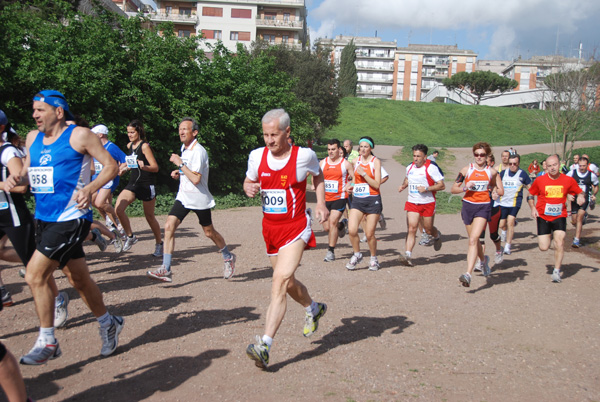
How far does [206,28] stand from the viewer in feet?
232

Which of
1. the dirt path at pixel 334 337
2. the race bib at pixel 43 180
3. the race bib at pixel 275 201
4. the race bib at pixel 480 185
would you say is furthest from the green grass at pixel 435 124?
the race bib at pixel 43 180

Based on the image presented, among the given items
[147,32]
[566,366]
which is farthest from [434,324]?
[147,32]

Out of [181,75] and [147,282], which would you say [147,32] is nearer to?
[181,75]

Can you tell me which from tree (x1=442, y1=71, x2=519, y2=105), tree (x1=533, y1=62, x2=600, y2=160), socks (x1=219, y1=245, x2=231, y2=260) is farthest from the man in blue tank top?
tree (x1=442, y1=71, x2=519, y2=105)

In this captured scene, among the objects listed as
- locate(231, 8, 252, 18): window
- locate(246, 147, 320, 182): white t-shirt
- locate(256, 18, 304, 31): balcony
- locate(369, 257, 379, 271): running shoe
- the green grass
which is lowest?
locate(369, 257, 379, 271): running shoe

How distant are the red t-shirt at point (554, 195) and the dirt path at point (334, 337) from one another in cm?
113

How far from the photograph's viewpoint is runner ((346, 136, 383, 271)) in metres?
8.48

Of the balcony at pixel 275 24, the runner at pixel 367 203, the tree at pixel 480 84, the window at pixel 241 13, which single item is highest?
the window at pixel 241 13

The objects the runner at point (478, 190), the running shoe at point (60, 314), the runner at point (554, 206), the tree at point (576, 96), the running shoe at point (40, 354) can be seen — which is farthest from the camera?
the tree at point (576, 96)

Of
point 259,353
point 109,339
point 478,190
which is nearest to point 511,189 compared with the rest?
point 478,190

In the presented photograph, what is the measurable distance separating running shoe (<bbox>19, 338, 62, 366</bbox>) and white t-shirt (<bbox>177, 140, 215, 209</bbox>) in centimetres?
328

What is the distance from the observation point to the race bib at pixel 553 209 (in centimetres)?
841

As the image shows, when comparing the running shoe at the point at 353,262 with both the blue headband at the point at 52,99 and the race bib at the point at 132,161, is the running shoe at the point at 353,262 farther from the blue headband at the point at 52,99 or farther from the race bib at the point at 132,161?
the blue headband at the point at 52,99

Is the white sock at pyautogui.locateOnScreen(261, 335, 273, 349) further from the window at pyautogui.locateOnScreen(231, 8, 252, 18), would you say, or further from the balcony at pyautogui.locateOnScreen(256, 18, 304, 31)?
the window at pyautogui.locateOnScreen(231, 8, 252, 18)
